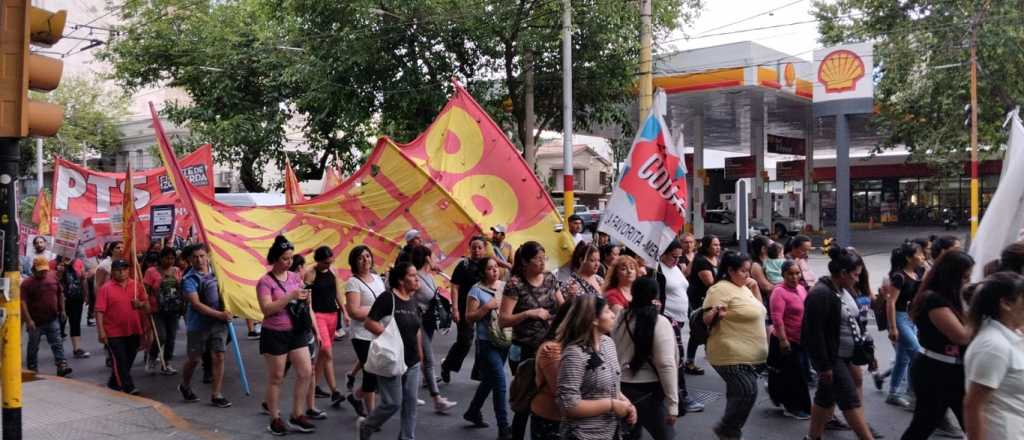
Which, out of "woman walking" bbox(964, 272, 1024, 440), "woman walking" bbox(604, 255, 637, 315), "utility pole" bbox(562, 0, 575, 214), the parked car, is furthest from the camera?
the parked car

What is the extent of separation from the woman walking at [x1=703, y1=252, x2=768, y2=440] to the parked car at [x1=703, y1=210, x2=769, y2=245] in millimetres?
26714

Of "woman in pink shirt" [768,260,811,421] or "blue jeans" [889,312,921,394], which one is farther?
"blue jeans" [889,312,921,394]

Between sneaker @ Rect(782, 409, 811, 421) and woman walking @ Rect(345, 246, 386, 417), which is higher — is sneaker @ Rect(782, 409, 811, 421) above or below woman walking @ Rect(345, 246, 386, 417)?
below

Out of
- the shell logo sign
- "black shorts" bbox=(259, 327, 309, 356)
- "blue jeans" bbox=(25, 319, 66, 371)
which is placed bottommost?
"blue jeans" bbox=(25, 319, 66, 371)

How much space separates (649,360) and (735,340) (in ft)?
3.54

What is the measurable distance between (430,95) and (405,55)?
3.77ft

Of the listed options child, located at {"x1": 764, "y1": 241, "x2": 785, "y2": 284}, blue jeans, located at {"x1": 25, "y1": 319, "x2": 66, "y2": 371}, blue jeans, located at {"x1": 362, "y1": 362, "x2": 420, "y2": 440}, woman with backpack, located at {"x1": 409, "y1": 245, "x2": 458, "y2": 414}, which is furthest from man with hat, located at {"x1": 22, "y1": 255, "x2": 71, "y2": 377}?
child, located at {"x1": 764, "y1": 241, "x2": 785, "y2": 284}

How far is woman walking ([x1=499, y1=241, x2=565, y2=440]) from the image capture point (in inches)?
233

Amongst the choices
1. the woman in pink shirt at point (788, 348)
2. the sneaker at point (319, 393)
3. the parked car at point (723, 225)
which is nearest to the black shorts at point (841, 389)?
the woman in pink shirt at point (788, 348)

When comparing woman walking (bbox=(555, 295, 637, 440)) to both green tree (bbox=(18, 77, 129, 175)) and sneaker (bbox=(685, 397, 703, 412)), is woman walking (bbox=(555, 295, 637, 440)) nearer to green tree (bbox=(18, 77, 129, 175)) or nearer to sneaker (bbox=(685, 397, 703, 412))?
sneaker (bbox=(685, 397, 703, 412))

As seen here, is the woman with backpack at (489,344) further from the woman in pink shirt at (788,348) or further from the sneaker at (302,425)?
the woman in pink shirt at (788,348)

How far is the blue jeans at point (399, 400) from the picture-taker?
5898 mm

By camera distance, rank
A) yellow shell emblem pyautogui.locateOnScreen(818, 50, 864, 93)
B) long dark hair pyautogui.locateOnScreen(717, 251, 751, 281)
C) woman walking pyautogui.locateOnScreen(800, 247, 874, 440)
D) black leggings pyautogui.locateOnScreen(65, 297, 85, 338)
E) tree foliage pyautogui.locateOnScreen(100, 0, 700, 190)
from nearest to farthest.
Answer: woman walking pyautogui.locateOnScreen(800, 247, 874, 440)
long dark hair pyautogui.locateOnScreen(717, 251, 751, 281)
black leggings pyautogui.locateOnScreen(65, 297, 85, 338)
tree foliage pyautogui.locateOnScreen(100, 0, 700, 190)
yellow shell emblem pyautogui.locateOnScreen(818, 50, 864, 93)

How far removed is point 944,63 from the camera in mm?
23500
